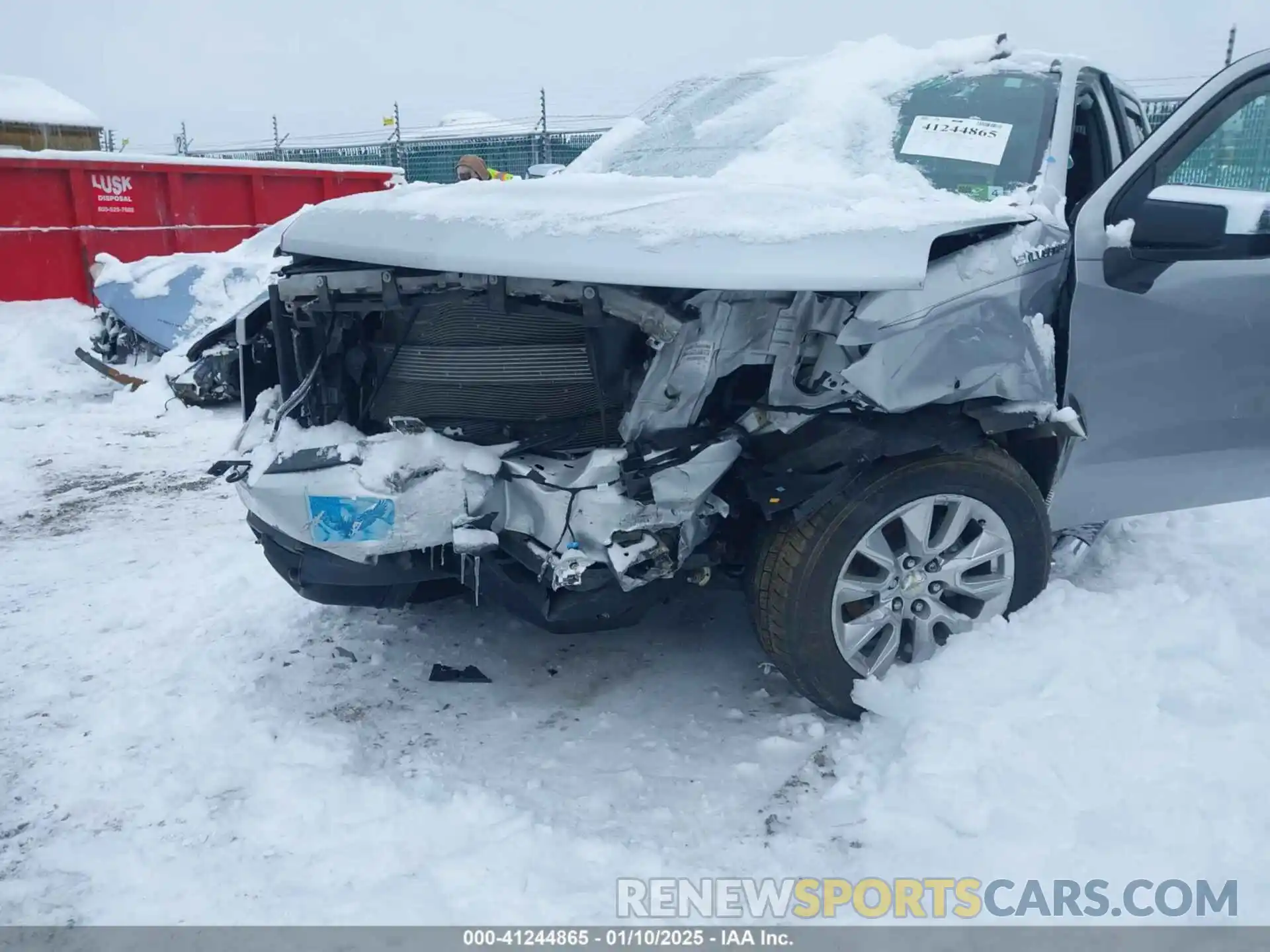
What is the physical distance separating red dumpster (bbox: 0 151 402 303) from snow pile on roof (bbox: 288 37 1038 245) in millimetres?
8132

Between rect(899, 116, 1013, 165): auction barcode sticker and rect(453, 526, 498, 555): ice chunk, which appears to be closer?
A: rect(453, 526, 498, 555): ice chunk

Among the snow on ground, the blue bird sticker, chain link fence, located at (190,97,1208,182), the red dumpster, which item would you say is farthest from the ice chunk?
chain link fence, located at (190,97,1208,182)

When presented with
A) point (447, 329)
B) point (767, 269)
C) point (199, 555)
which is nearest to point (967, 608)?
point (767, 269)

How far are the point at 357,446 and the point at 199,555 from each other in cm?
200

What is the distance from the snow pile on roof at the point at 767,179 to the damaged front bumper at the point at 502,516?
2.02 feet

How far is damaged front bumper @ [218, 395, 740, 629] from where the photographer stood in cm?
256

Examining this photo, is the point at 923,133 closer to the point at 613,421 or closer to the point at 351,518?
the point at 613,421

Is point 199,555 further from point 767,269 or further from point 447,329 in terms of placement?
point 767,269

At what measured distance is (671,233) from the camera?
94.0 inches

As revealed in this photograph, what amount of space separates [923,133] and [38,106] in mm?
14520

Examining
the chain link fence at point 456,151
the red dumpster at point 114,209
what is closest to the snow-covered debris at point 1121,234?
the red dumpster at point 114,209

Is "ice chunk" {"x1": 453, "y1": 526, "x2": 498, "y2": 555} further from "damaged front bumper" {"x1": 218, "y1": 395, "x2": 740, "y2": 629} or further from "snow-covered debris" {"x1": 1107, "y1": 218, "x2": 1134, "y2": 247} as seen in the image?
"snow-covered debris" {"x1": 1107, "y1": 218, "x2": 1134, "y2": 247}

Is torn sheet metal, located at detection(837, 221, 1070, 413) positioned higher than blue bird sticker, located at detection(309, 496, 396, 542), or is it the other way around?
torn sheet metal, located at detection(837, 221, 1070, 413)

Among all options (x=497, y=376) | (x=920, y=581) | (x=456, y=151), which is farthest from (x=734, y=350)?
(x=456, y=151)
